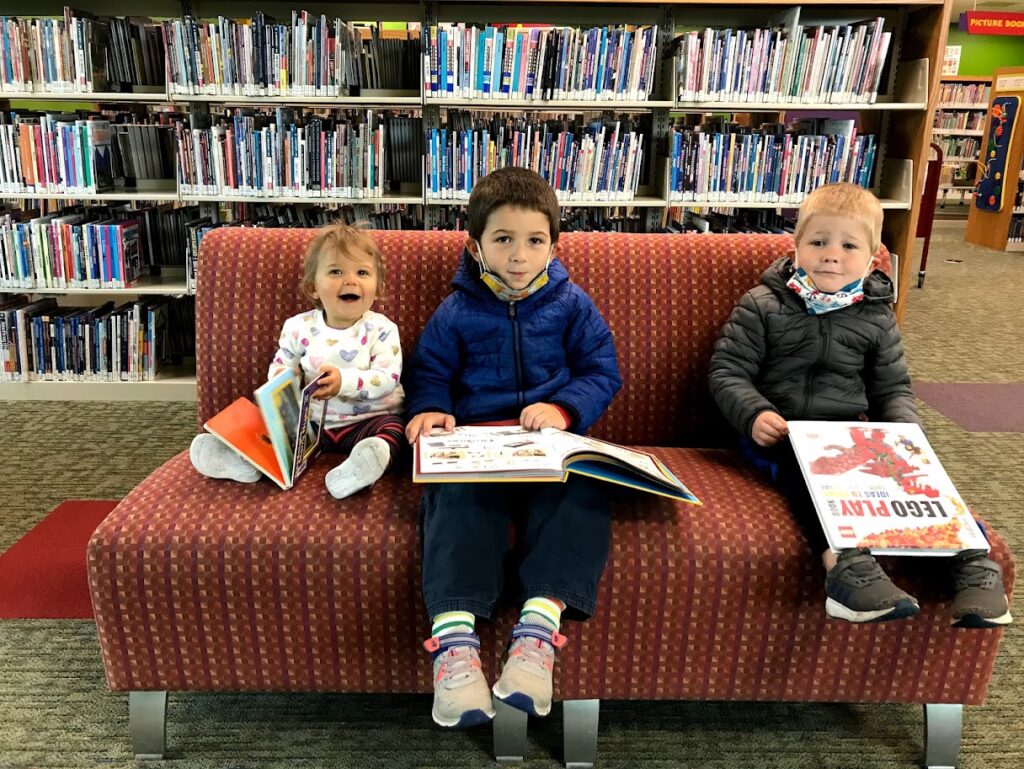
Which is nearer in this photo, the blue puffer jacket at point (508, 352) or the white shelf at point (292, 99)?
the blue puffer jacket at point (508, 352)

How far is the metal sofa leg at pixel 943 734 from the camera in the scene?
1524mm

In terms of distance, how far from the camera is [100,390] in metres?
3.54

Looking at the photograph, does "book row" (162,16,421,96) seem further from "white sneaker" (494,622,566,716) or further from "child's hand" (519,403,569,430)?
"white sneaker" (494,622,566,716)

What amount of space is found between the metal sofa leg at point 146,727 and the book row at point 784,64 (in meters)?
2.95

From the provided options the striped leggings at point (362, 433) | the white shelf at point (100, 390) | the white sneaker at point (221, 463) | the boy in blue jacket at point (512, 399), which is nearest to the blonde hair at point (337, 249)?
the boy in blue jacket at point (512, 399)

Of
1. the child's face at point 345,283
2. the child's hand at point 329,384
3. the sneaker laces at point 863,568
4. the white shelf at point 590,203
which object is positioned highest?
the white shelf at point 590,203

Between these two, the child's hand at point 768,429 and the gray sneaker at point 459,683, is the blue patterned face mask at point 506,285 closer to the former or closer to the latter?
the child's hand at point 768,429

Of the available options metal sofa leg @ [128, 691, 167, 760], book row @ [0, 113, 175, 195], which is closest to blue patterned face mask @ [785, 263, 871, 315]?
metal sofa leg @ [128, 691, 167, 760]

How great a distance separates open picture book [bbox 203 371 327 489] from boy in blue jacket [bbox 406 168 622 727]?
0.22 m

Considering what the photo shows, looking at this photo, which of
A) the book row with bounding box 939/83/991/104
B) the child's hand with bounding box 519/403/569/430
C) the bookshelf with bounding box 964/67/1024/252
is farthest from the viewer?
the book row with bounding box 939/83/991/104

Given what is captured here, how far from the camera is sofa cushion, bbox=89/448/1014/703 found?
1.46m

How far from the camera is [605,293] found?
1961 mm

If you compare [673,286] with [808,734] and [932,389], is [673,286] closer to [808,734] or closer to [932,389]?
[808,734]

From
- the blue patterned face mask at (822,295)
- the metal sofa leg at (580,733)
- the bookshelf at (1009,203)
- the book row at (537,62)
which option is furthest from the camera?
the bookshelf at (1009,203)
